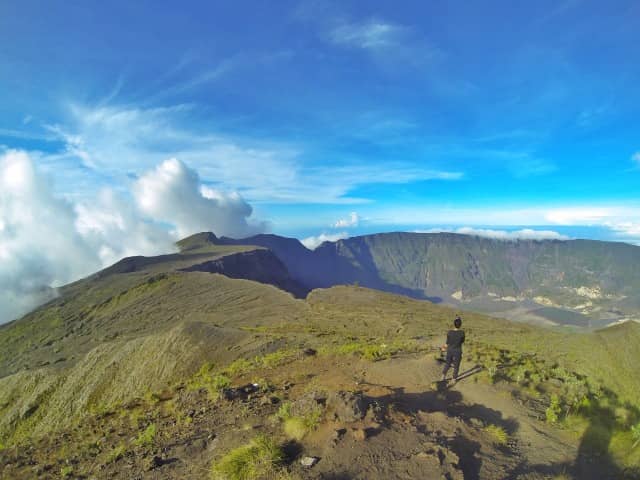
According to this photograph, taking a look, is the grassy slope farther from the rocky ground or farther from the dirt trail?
the rocky ground

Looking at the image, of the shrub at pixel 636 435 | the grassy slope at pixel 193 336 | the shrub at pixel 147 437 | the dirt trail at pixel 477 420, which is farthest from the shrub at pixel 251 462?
the grassy slope at pixel 193 336

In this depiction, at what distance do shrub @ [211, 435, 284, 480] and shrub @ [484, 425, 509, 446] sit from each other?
270 inches

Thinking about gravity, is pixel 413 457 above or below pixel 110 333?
above

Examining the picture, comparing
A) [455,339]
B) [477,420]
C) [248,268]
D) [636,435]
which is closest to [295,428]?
[477,420]

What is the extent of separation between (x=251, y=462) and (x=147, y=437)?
587 centimetres

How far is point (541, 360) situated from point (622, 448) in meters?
11.5

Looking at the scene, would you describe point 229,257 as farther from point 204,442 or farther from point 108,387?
point 204,442

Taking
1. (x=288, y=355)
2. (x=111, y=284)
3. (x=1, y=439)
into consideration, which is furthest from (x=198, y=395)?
(x=111, y=284)

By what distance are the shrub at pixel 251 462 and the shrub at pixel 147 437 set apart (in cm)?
426

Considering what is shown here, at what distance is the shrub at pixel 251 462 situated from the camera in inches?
330

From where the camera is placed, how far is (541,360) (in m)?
22.5

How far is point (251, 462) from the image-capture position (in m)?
8.61

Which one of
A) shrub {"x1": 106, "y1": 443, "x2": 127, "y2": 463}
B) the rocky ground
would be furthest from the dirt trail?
shrub {"x1": 106, "y1": 443, "x2": 127, "y2": 463}

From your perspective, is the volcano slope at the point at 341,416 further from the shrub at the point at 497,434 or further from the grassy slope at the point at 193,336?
the grassy slope at the point at 193,336
